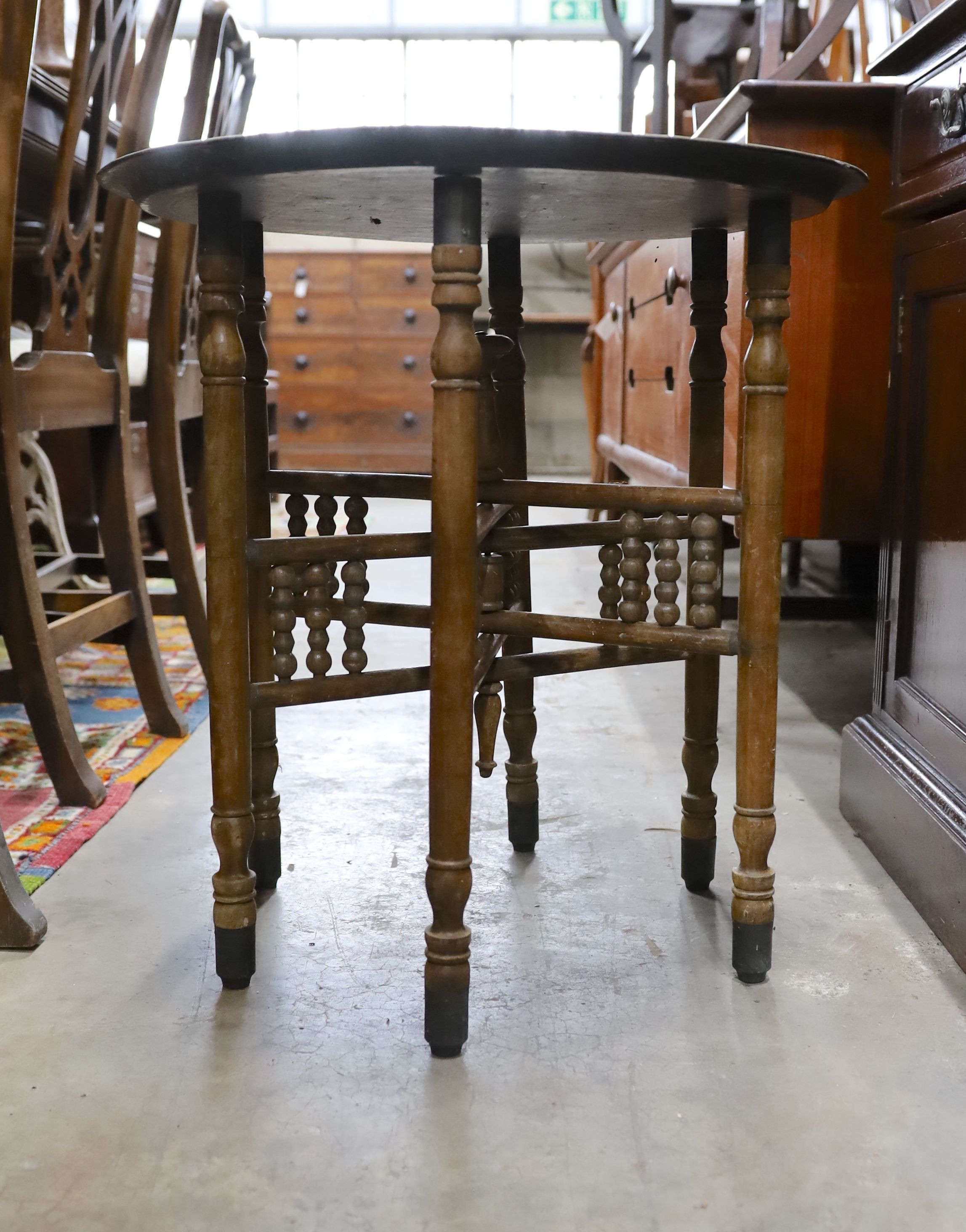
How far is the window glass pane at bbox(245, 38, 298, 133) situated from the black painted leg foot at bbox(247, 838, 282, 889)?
687cm

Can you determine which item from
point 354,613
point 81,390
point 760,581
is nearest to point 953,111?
point 760,581

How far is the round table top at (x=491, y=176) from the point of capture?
965mm

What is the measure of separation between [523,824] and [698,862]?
0.24 meters

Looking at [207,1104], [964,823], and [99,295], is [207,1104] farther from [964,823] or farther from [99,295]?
[99,295]

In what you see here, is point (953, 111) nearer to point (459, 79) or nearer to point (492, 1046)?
point (492, 1046)

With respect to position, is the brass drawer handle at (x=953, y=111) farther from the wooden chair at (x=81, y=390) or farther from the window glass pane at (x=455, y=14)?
the window glass pane at (x=455, y=14)

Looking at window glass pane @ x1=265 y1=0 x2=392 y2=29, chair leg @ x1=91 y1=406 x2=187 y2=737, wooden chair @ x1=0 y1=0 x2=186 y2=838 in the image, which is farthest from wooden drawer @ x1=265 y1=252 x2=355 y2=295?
chair leg @ x1=91 y1=406 x2=187 y2=737

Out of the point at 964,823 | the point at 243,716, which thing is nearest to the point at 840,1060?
the point at 964,823

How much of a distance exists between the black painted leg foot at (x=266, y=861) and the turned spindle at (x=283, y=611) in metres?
0.35

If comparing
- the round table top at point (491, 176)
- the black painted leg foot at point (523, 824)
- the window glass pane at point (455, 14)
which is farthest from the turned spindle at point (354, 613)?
the window glass pane at point (455, 14)

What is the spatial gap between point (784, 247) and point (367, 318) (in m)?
5.15

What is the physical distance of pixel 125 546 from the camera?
6.98ft

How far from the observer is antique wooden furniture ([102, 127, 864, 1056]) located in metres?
1.02

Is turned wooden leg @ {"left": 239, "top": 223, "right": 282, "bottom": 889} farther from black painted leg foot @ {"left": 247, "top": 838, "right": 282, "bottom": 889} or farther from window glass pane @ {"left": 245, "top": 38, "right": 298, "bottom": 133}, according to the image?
window glass pane @ {"left": 245, "top": 38, "right": 298, "bottom": 133}
